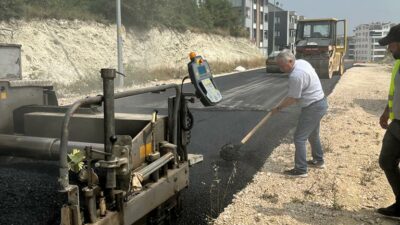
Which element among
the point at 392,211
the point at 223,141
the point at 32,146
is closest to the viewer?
the point at 32,146

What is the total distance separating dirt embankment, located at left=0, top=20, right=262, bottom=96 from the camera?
18.6 m

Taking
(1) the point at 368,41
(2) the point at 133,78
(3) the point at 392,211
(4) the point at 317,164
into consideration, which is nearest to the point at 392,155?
(3) the point at 392,211

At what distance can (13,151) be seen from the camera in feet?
11.9

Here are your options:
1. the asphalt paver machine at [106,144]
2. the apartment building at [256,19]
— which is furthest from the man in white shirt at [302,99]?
the apartment building at [256,19]

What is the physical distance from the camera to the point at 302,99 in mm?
5777

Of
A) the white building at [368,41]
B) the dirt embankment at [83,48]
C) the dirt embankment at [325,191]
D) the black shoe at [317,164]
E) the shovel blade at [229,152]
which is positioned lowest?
the dirt embankment at [325,191]

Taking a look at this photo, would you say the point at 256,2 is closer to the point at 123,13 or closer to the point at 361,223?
the point at 123,13

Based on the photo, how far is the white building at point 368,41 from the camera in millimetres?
80875

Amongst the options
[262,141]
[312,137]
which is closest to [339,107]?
[262,141]

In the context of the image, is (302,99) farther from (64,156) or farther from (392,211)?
(64,156)

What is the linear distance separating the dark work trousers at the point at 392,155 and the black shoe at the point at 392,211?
0.18 ft

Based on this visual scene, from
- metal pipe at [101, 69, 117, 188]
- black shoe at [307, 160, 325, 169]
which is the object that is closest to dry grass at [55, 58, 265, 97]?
black shoe at [307, 160, 325, 169]

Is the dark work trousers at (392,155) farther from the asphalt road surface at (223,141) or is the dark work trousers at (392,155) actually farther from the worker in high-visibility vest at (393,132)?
the asphalt road surface at (223,141)

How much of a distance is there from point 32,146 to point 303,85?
3462mm
